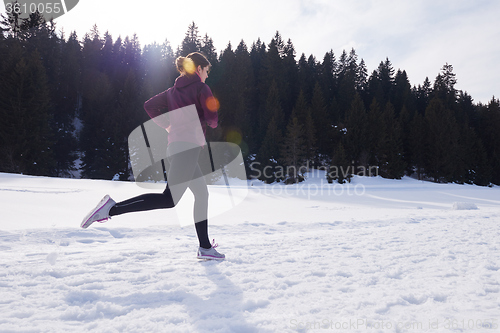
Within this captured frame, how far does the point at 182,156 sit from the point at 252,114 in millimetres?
39578

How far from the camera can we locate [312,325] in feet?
4.46

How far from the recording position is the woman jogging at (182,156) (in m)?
2.44

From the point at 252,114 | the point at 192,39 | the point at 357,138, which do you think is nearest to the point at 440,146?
the point at 357,138

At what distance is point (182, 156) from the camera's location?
2.43 metres

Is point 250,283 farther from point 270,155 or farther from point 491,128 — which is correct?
point 491,128

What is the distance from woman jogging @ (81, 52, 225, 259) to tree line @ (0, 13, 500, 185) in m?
24.5

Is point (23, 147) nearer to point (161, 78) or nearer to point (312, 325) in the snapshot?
point (161, 78)

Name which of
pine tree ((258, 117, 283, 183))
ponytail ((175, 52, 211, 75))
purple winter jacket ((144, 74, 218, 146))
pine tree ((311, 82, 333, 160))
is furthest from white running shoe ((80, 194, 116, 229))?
pine tree ((311, 82, 333, 160))

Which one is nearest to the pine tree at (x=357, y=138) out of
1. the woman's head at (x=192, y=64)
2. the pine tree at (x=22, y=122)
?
the pine tree at (x=22, y=122)

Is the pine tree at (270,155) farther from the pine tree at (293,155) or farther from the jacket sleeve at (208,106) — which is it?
the jacket sleeve at (208,106)

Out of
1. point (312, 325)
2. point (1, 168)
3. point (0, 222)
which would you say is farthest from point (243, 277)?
point (1, 168)

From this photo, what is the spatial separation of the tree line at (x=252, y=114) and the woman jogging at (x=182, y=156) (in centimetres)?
2446

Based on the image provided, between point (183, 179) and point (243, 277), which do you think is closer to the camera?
point (243, 277)

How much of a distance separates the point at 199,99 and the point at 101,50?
187 ft
